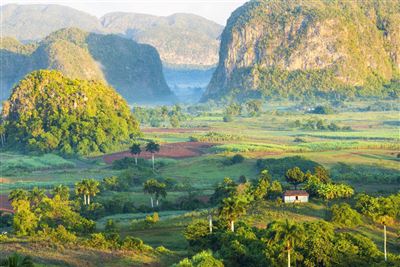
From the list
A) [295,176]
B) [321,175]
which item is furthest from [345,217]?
[321,175]

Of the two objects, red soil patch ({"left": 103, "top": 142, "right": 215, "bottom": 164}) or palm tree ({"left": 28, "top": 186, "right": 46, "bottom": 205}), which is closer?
palm tree ({"left": 28, "top": 186, "right": 46, "bottom": 205})

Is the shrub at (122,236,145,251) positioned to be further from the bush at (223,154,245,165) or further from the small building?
the bush at (223,154,245,165)

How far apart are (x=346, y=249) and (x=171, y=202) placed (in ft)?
105

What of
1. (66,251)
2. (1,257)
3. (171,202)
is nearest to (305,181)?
(171,202)

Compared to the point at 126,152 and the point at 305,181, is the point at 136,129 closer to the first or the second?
the point at 126,152

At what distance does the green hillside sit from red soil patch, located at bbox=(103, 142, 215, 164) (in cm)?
765

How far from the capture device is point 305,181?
79.9 meters

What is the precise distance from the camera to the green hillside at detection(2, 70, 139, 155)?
12681cm

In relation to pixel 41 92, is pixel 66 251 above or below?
below

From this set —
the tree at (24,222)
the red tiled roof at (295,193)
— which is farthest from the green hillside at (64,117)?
the tree at (24,222)

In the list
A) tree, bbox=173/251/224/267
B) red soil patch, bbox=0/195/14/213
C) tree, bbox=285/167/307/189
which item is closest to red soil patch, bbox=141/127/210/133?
red soil patch, bbox=0/195/14/213

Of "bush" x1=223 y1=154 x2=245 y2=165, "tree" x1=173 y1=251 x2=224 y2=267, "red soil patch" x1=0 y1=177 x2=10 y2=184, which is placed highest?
"tree" x1=173 y1=251 x2=224 y2=267

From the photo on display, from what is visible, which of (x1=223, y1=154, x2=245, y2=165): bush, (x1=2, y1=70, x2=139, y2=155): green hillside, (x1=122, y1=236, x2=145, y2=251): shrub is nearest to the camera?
(x1=122, y1=236, x2=145, y2=251): shrub

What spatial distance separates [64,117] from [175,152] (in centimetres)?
2656
